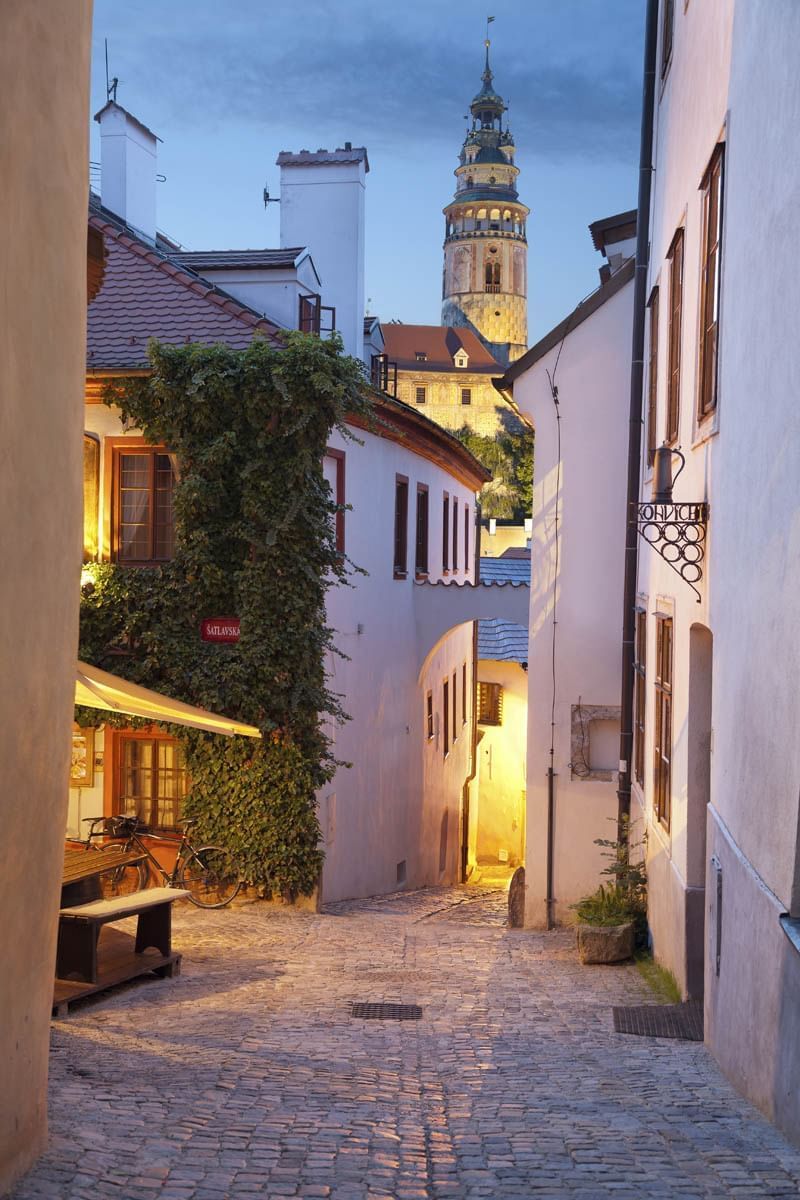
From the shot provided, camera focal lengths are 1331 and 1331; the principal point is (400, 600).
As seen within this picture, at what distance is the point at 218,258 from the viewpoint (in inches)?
715

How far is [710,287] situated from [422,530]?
44.2 ft

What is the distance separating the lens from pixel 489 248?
154125 mm

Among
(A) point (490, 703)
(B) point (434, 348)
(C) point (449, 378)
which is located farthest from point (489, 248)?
(A) point (490, 703)

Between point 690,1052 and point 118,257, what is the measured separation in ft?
41.4

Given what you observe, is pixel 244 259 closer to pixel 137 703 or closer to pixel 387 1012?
pixel 137 703

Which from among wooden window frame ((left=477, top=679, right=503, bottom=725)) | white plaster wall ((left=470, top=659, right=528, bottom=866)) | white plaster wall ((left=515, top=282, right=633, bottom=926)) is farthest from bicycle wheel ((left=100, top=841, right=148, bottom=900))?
wooden window frame ((left=477, top=679, right=503, bottom=725))

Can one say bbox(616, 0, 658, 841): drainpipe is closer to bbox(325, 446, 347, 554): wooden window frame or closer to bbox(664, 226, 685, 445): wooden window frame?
bbox(664, 226, 685, 445): wooden window frame

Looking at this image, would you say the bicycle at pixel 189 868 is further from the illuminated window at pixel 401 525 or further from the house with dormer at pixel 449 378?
the house with dormer at pixel 449 378

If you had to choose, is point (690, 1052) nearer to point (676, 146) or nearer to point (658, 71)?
point (676, 146)

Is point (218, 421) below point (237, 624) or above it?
above

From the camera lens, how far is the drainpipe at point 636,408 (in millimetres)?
13805

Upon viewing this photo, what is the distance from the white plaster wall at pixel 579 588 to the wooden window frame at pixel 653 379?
4.45ft

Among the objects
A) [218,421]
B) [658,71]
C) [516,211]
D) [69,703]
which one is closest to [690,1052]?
[69,703]

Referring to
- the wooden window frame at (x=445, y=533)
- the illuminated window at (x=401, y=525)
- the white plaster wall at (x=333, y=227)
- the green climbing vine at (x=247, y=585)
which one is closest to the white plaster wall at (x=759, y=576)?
the green climbing vine at (x=247, y=585)
